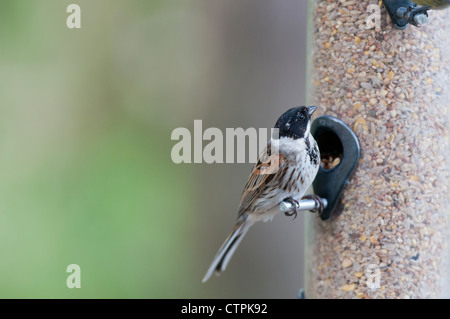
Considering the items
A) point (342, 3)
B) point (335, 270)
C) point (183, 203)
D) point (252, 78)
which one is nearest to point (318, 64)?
point (342, 3)

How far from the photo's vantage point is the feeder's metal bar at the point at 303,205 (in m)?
3.42

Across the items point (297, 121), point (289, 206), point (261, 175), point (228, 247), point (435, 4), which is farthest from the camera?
point (228, 247)

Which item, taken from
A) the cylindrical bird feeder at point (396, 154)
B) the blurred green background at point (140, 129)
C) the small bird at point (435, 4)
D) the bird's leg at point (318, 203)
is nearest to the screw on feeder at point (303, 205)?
the bird's leg at point (318, 203)

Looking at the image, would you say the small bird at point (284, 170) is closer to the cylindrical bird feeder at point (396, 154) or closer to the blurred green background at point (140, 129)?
the cylindrical bird feeder at point (396, 154)

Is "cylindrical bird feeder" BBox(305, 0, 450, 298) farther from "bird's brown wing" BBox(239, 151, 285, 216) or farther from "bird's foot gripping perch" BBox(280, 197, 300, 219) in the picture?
"bird's brown wing" BBox(239, 151, 285, 216)

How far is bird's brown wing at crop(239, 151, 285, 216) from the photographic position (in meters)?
3.70

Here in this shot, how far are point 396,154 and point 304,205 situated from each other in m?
0.56

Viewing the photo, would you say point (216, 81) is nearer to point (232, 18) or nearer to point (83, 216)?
point (232, 18)

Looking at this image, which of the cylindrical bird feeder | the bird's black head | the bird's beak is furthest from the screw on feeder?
the bird's beak

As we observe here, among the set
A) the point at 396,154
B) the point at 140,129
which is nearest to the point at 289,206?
the point at 396,154

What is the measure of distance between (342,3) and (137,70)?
4.12 m

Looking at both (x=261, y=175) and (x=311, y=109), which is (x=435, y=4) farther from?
(x=261, y=175)

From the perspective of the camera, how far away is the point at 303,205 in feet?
11.5

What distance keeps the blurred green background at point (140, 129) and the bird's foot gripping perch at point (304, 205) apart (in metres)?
3.25
